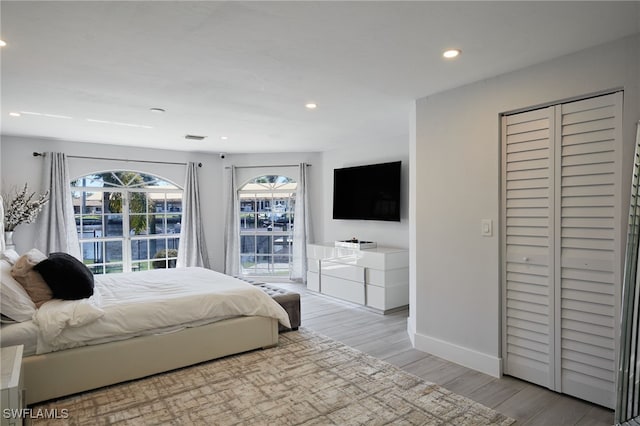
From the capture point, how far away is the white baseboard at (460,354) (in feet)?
9.64

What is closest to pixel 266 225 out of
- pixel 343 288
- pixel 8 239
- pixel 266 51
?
pixel 343 288

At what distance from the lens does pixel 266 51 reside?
2.40 metres

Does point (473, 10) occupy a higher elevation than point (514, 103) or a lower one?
higher

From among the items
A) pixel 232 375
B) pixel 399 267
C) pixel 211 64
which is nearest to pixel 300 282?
pixel 399 267

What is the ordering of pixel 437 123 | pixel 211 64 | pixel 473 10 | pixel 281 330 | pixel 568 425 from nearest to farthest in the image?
pixel 473 10 < pixel 568 425 < pixel 211 64 < pixel 437 123 < pixel 281 330

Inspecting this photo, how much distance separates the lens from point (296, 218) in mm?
6773

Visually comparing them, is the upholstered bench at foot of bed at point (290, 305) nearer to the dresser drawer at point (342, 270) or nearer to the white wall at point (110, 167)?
the dresser drawer at point (342, 270)

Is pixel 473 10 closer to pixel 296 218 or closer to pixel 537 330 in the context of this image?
pixel 537 330

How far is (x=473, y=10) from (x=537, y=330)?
228 cm

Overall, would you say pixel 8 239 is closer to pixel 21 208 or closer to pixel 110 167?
pixel 21 208

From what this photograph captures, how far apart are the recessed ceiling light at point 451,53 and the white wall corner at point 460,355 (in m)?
2.35

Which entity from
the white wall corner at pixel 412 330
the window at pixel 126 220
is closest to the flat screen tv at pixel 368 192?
the white wall corner at pixel 412 330

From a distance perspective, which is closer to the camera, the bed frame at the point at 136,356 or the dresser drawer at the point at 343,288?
the bed frame at the point at 136,356

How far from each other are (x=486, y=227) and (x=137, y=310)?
292 cm
